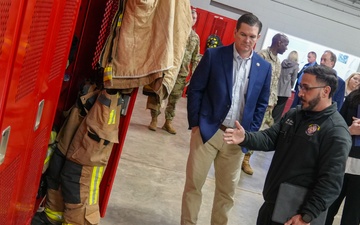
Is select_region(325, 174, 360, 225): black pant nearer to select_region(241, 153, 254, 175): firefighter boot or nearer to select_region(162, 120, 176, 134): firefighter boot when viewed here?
select_region(241, 153, 254, 175): firefighter boot

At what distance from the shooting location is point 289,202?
2.07 metres

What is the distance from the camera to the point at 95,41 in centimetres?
275

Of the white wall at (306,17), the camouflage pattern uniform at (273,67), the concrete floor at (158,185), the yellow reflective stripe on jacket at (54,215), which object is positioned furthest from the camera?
the white wall at (306,17)

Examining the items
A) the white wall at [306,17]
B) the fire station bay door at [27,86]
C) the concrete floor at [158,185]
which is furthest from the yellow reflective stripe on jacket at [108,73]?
the white wall at [306,17]

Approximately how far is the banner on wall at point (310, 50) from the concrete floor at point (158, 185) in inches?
209

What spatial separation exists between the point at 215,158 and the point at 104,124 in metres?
0.98

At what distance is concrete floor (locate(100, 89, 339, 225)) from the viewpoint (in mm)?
3244

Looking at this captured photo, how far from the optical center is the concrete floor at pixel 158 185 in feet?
10.6

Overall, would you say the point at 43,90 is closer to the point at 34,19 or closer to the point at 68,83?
the point at 34,19

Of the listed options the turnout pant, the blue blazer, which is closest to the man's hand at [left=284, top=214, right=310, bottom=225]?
the blue blazer

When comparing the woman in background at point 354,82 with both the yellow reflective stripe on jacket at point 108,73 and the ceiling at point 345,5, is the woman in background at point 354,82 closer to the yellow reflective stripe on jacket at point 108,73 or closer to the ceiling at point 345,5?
the yellow reflective stripe on jacket at point 108,73

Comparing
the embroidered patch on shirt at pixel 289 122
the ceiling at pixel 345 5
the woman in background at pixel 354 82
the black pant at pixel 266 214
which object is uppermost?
the ceiling at pixel 345 5

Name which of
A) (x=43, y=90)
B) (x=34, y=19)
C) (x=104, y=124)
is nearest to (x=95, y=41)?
(x=104, y=124)

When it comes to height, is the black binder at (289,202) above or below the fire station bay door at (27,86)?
below
